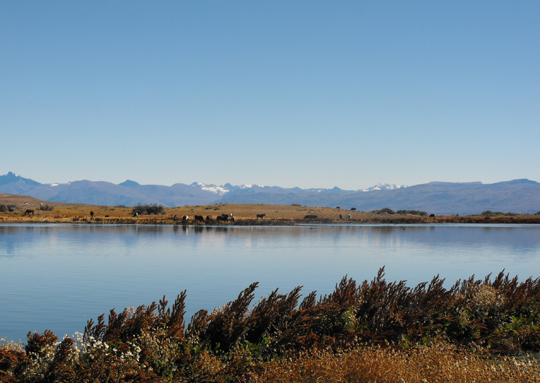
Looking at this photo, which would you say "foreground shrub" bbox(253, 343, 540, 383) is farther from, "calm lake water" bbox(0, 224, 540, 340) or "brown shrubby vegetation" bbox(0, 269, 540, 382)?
"calm lake water" bbox(0, 224, 540, 340)

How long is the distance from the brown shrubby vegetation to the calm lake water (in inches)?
249

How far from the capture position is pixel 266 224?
94562 millimetres

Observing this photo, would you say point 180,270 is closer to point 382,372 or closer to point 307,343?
point 307,343

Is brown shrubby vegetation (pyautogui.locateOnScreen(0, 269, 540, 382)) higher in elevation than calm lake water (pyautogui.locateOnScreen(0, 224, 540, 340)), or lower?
higher

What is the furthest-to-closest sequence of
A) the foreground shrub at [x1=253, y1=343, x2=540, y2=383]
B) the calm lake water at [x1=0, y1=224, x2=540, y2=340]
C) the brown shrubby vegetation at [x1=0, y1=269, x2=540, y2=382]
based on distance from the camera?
the calm lake water at [x1=0, y1=224, x2=540, y2=340]
the brown shrubby vegetation at [x1=0, y1=269, x2=540, y2=382]
the foreground shrub at [x1=253, y1=343, x2=540, y2=383]

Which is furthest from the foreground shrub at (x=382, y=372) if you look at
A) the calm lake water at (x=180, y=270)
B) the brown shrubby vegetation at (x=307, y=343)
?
the calm lake water at (x=180, y=270)

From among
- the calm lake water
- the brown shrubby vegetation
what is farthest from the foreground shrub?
the calm lake water

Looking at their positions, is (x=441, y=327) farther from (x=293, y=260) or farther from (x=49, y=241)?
(x=49, y=241)

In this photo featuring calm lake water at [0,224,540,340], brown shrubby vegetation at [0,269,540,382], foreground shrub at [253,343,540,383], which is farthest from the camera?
calm lake water at [0,224,540,340]

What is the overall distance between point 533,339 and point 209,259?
81.2ft

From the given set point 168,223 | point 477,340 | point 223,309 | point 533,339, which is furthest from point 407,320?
point 168,223

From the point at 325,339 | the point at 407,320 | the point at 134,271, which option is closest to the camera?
the point at 325,339

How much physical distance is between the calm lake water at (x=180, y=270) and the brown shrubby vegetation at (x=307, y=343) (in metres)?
6.33

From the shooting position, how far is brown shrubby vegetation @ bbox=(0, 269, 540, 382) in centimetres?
754
